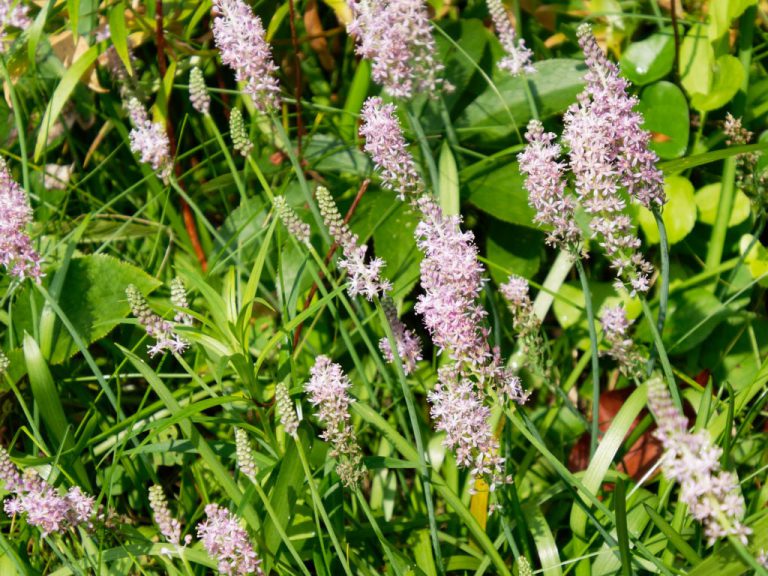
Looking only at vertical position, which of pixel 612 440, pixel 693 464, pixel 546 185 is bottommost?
pixel 612 440

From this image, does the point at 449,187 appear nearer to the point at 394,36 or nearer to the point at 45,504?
the point at 394,36

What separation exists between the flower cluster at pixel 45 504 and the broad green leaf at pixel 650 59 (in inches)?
72.0

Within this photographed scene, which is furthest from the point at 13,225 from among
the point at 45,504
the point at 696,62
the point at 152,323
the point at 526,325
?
the point at 696,62

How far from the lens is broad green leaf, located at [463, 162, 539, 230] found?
238 centimetres

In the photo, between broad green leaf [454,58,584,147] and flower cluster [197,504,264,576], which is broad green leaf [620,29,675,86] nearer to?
broad green leaf [454,58,584,147]

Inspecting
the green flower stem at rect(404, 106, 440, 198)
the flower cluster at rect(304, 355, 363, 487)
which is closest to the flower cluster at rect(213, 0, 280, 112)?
the green flower stem at rect(404, 106, 440, 198)

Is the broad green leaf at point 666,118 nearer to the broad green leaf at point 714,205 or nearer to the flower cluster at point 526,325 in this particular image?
the broad green leaf at point 714,205

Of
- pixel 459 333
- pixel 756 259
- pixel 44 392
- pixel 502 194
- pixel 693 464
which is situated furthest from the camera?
pixel 502 194

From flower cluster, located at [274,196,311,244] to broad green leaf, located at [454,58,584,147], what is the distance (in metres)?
0.92

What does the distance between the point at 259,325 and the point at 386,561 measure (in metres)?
0.88

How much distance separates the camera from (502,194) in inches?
96.7

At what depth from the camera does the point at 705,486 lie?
3.62 ft

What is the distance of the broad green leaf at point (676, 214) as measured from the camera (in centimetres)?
240

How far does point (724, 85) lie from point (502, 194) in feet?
2.21
